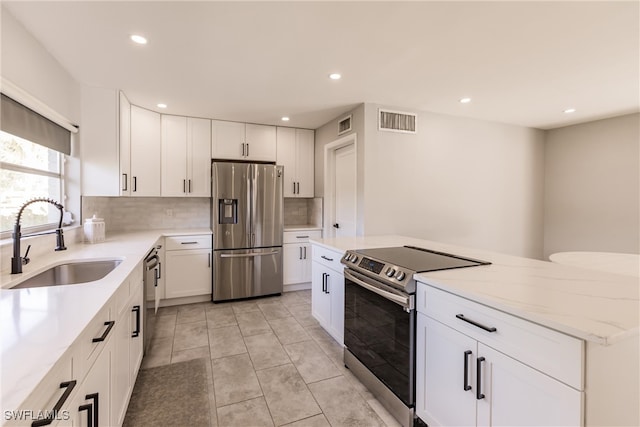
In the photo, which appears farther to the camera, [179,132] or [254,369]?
[179,132]

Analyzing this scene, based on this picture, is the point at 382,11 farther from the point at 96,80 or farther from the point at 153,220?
the point at 153,220

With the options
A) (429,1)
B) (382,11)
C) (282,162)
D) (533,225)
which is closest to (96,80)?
(282,162)

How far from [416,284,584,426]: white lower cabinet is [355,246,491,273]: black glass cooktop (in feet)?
0.71

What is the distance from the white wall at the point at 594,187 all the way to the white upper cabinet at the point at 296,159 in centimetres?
377

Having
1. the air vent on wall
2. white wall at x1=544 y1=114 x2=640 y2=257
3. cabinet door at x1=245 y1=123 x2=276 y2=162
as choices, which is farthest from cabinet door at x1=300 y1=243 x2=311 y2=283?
white wall at x1=544 y1=114 x2=640 y2=257

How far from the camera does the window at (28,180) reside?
199 centimetres

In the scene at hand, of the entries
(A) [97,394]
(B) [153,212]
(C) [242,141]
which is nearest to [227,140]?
(C) [242,141]

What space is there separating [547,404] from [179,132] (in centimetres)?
429

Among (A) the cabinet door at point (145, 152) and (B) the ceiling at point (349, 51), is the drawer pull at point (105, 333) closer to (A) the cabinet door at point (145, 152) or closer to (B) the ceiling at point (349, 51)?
(B) the ceiling at point (349, 51)

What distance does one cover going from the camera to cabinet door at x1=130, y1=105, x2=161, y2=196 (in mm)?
3541

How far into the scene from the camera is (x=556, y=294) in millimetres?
1269

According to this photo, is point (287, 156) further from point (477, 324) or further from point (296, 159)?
point (477, 324)

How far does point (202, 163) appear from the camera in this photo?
4.02 metres

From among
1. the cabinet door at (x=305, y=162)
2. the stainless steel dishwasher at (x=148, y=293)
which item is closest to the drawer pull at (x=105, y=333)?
the stainless steel dishwasher at (x=148, y=293)
